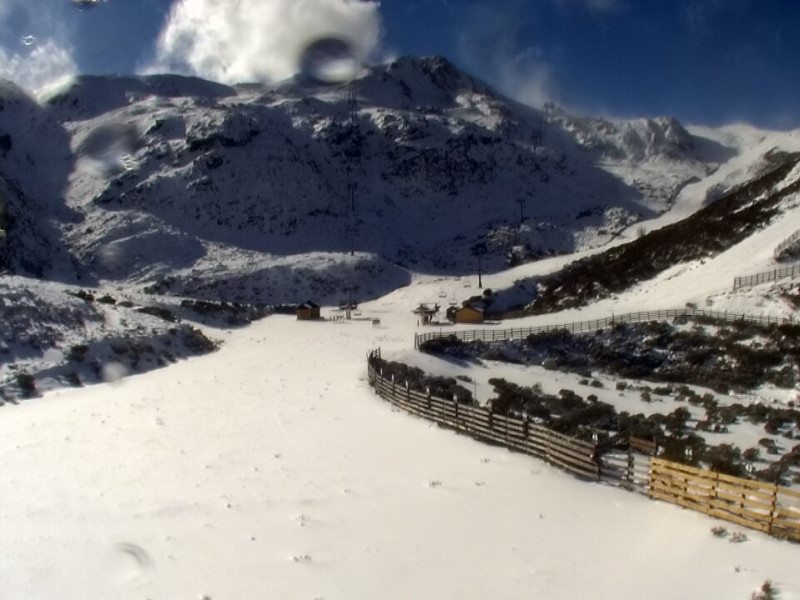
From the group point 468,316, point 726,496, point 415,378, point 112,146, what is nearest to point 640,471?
point 726,496

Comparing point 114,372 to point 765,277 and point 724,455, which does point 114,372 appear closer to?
point 724,455

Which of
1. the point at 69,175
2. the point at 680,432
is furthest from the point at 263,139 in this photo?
the point at 680,432

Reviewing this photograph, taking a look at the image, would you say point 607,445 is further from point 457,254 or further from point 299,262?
point 457,254

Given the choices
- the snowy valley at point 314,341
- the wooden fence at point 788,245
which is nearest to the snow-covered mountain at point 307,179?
the snowy valley at point 314,341

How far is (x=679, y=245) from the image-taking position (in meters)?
60.2

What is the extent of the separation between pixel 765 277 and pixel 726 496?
35408mm

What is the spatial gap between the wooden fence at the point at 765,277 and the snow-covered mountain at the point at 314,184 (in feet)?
186

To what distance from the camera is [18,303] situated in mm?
36062

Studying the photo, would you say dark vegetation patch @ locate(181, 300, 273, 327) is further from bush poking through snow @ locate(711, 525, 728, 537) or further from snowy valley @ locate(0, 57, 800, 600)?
bush poking through snow @ locate(711, 525, 728, 537)

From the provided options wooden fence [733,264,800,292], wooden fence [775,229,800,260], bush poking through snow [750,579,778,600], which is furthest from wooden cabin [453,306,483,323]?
bush poking through snow [750,579,778,600]

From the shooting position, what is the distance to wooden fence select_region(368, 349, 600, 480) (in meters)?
15.9

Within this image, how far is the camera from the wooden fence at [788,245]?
44.3 metres

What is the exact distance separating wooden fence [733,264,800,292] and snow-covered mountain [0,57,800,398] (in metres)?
56.7

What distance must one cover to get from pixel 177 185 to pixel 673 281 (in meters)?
98.1
